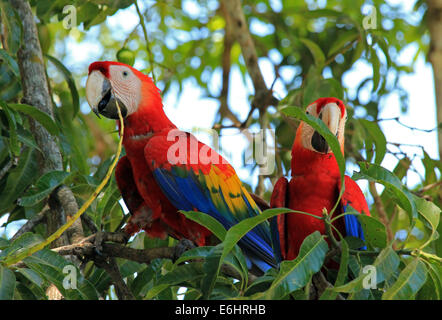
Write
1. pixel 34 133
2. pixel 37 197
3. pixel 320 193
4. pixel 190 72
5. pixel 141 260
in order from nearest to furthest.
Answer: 1. pixel 141 260
2. pixel 37 197
3. pixel 320 193
4. pixel 34 133
5. pixel 190 72

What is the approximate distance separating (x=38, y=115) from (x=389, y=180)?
4.57 feet

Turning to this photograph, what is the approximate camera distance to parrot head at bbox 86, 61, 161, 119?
224 cm

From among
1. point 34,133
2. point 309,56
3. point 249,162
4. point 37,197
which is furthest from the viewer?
point 309,56

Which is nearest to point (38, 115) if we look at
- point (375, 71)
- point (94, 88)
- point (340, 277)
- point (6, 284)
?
point (94, 88)

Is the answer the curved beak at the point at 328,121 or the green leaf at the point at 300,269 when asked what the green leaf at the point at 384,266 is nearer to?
the green leaf at the point at 300,269

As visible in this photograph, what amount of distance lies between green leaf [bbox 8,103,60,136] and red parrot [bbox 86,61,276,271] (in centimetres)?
18

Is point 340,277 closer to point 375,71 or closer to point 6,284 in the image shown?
point 6,284

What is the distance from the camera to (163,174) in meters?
2.15

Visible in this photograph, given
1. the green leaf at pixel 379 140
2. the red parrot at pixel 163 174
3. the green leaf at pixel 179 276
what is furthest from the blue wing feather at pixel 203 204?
the green leaf at pixel 179 276

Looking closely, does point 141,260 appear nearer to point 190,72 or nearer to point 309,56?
point 309,56

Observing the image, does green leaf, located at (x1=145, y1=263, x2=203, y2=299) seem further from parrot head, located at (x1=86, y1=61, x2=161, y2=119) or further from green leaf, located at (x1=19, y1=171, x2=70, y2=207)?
parrot head, located at (x1=86, y1=61, x2=161, y2=119)

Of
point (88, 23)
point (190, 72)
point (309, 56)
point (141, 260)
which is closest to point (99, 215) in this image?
point (141, 260)

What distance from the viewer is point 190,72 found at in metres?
4.38

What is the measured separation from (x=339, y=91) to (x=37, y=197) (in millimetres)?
1430
